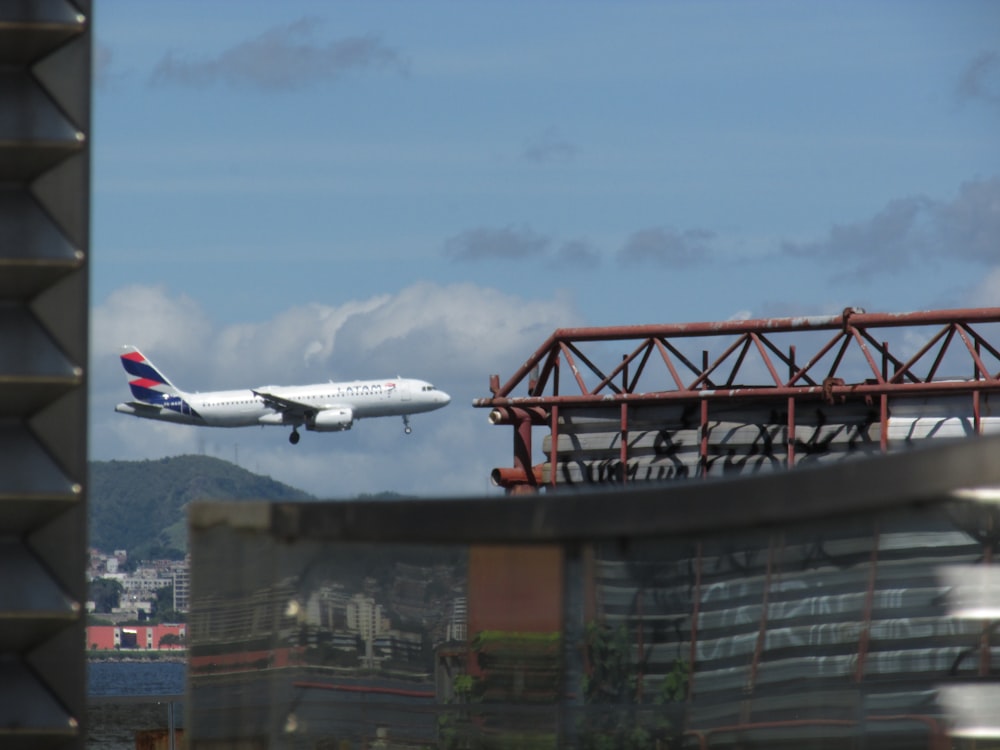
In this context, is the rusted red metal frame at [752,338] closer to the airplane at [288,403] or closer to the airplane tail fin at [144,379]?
the airplane at [288,403]

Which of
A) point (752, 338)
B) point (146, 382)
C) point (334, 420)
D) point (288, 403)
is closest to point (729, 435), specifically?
point (752, 338)

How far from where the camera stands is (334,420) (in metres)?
91.4

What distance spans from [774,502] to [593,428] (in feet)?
87.8

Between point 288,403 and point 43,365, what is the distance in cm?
9404

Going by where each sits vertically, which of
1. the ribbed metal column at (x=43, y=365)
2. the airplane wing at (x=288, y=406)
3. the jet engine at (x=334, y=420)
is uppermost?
the airplane wing at (x=288, y=406)

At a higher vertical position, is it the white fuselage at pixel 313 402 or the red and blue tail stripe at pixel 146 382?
the red and blue tail stripe at pixel 146 382

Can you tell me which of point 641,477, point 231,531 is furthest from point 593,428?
point 231,531

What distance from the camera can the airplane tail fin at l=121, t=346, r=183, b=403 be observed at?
114438 millimetres

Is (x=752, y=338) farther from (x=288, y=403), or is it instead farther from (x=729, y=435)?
(x=288, y=403)

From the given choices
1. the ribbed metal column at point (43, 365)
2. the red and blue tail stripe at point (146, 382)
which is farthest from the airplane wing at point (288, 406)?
the ribbed metal column at point (43, 365)

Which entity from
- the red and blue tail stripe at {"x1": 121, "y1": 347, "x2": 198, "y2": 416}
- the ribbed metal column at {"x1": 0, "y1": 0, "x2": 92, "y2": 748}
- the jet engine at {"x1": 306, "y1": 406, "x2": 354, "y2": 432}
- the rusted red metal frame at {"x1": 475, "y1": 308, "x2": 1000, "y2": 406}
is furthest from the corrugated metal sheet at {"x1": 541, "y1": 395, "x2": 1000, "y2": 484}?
the red and blue tail stripe at {"x1": 121, "y1": 347, "x2": 198, "y2": 416}

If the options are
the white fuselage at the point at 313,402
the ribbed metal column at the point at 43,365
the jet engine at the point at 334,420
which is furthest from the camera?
the white fuselage at the point at 313,402

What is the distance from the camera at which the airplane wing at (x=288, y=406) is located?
96125 millimetres

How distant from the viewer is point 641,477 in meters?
28.5
